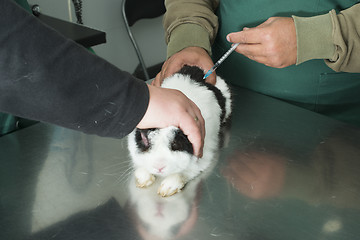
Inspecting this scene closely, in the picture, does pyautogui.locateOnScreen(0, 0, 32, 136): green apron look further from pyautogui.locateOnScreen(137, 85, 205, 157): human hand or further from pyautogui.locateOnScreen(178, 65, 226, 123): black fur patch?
pyautogui.locateOnScreen(137, 85, 205, 157): human hand

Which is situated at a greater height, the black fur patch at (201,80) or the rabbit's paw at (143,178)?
the black fur patch at (201,80)

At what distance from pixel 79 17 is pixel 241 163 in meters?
1.99

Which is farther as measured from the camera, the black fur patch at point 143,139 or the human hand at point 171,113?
the black fur patch at point 143,139

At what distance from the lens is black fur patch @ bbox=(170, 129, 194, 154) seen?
899mm

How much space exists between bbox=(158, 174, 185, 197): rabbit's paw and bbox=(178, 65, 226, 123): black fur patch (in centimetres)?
31

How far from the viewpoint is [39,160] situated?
3.32ft

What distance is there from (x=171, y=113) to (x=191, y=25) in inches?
27.3

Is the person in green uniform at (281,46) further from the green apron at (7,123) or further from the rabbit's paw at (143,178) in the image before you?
the green apron at (7,123)

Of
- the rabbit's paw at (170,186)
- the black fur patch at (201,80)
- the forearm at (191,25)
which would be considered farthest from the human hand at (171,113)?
the forearm at (191,25)

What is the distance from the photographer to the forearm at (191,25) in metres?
1.26

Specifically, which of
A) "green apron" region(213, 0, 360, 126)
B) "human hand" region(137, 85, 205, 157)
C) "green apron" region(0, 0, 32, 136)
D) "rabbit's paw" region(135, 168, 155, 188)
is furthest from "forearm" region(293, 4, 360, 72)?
"green apron" region(0, 0, 32, 136)

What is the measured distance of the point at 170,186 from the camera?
34.7 inches

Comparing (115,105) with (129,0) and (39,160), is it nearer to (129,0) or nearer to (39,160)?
(39,160)

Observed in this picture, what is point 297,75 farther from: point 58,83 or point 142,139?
point 58,83
